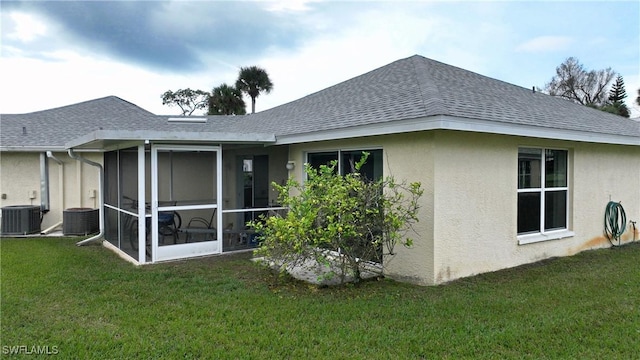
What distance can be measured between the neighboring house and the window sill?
3cm

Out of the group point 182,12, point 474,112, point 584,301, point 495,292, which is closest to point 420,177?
point 474,112

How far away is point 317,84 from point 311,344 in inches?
949

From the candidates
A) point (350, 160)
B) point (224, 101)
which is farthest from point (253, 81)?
point (350, 160)

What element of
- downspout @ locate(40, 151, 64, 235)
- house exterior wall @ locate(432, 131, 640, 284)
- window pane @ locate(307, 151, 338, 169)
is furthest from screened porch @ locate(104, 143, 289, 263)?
house exterior wall @ locate(432, 131, 640, 284)

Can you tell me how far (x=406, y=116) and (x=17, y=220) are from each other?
1116cm

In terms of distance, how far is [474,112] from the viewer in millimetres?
6473

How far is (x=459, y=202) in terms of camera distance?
657 centimetres

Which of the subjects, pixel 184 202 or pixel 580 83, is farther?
pixel 580 83

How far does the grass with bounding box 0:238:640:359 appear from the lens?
412 centimetres

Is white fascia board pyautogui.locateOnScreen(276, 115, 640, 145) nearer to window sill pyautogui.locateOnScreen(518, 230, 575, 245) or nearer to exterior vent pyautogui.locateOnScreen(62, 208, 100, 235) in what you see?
window sill pyautogui.locateOnScreen(518, 230, 575, 245)

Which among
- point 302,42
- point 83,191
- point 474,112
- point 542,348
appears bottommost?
point 542,348

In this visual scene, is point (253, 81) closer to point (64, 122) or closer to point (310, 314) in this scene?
point (64, 122)

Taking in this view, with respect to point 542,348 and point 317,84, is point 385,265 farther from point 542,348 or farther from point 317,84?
point 317,84

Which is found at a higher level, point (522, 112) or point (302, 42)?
point (302, 42)
